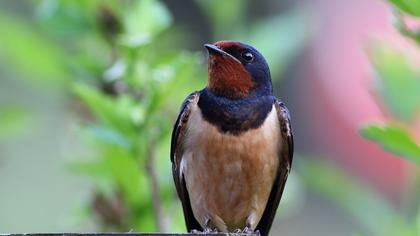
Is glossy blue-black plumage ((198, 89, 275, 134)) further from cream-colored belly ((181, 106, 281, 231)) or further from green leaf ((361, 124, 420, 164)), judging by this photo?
green leaf ((361, 124, 420, 164))

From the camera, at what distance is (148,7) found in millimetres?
3174

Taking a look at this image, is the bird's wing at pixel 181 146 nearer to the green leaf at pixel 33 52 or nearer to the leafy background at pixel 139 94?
the leafy background at pixel 139 94

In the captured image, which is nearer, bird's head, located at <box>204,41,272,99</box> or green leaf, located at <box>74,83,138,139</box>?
green leaf, located at <box>74,83,138,139</box>

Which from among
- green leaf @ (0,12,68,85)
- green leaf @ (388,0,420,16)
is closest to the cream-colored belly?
green leaf @ (0,12,68,85)

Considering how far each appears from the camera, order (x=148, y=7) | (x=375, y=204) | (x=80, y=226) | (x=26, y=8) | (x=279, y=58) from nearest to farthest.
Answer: (x=148, y=7) < (x=375, y=204) < (x=279, y=58) < (x=80, y=226) < (x=26, y=8)

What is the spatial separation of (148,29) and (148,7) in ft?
0.24

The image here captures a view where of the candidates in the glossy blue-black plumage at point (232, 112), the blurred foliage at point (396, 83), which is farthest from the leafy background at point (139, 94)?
the glossy blue-black plumage at point (232, 112)

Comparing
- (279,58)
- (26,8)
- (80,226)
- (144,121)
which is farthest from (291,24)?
(26,8)

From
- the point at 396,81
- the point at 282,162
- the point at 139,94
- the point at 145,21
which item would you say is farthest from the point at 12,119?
the point at 396,81

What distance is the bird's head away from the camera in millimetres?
3246

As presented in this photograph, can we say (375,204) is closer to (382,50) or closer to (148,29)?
(382,50)

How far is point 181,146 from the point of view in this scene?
3.32m

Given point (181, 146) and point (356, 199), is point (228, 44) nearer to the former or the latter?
point (181, 146)

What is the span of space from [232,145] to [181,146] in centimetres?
21
